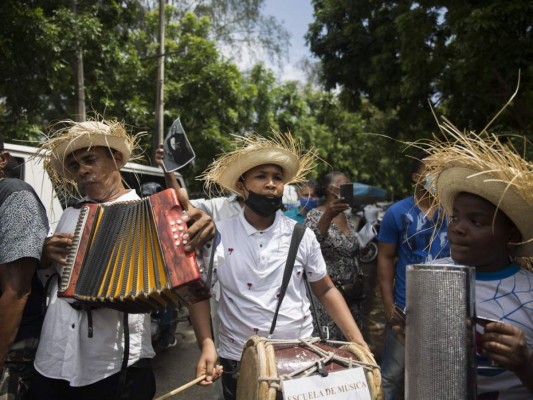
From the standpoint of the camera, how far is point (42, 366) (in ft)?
7.22

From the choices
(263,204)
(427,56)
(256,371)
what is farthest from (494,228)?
(427,56)

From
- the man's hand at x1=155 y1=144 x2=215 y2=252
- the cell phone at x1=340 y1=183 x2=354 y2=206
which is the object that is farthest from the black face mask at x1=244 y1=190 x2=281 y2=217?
the cell phone at x1=340 y1=183 x2=354 y2=206

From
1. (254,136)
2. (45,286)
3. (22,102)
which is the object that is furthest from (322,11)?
(45,286)

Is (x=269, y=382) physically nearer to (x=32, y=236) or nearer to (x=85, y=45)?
(x=32, y=236)

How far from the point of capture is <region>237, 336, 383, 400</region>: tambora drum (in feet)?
5.56

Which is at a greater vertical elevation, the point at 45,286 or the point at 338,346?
the point at 45,286

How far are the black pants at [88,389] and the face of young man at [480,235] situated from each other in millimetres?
1541

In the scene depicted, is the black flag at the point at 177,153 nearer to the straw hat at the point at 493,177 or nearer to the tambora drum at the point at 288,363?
the tambora drum at the point at 288,363

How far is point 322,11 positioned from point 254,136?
1219 cm

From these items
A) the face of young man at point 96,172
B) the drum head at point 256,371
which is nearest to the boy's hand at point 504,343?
the drum head at point 256,371

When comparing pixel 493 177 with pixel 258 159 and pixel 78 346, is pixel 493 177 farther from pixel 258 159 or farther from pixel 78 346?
pixel 78 346

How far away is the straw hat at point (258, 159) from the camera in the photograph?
8.91ft

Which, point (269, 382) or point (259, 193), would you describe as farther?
point (259, 193)

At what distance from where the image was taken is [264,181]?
8.92ft
